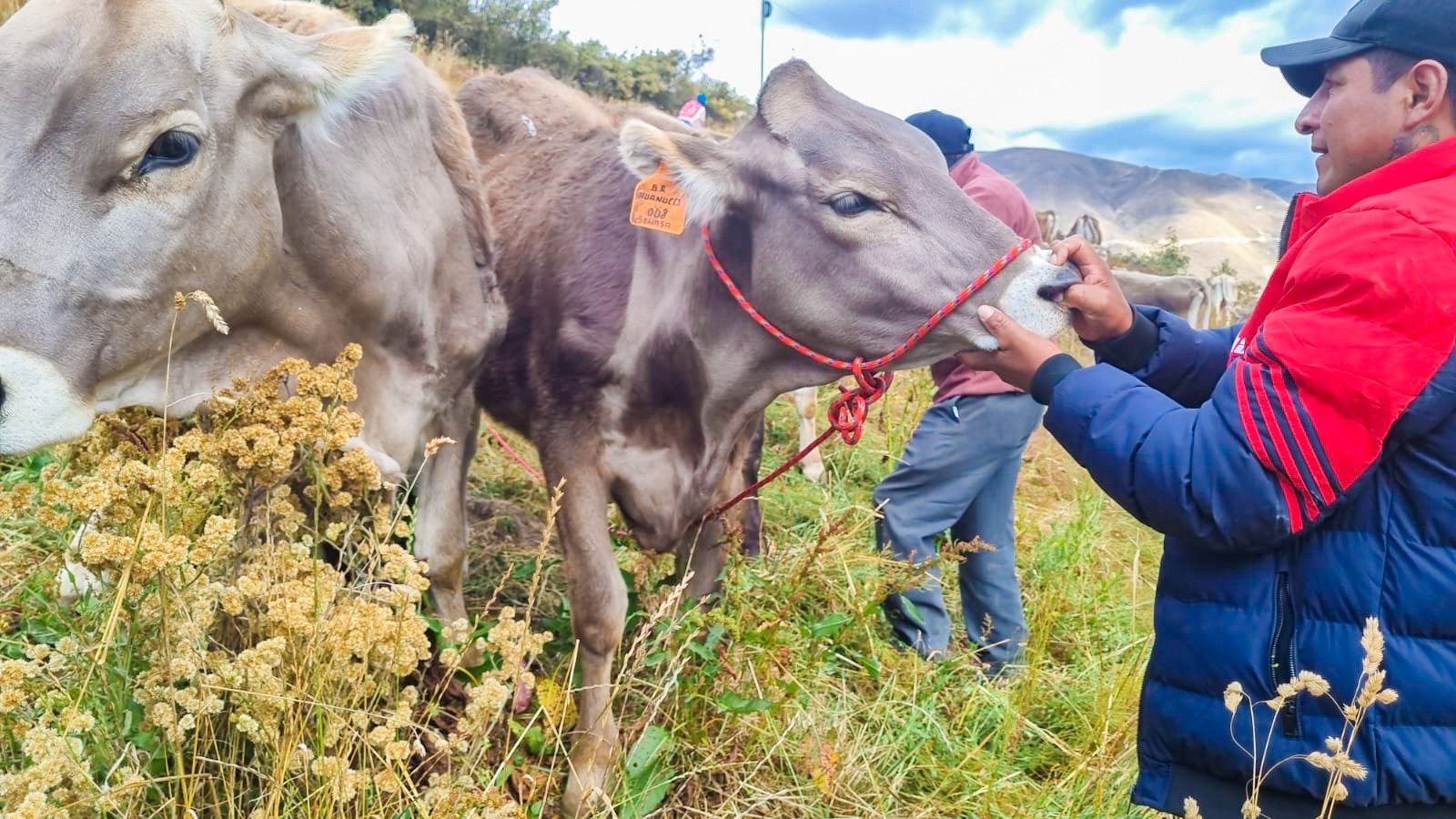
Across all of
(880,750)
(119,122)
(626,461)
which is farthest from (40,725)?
(880,750)

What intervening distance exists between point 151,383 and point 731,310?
5.20ft

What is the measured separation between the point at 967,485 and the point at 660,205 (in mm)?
2157

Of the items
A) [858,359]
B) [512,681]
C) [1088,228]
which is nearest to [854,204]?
[858,359]

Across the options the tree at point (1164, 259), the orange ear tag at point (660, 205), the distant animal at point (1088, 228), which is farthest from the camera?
the tree at point (1164, 259)

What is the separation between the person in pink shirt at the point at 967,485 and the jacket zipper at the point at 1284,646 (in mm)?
2124

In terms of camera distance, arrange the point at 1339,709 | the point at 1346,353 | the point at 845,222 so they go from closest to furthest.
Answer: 1. the point at 1346,353
2. the point at 1339,709
3. the point at 845,222

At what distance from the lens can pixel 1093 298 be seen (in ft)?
7.14

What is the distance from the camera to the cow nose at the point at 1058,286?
228 cm

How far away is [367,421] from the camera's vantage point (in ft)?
8.77

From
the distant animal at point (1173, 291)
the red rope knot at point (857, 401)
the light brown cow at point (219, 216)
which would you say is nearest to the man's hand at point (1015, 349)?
the red rope knot at point (857, 401)

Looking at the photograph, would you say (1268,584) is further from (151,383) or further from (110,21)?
(110,21)

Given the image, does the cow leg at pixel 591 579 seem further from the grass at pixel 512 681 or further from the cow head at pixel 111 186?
the cow head at pixel 111 186

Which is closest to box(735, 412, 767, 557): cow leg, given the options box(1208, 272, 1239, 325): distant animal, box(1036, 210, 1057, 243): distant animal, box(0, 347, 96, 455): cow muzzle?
box(0, 347, 96, 455): cow muzzle

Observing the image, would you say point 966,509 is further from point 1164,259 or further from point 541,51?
point 1164,259
